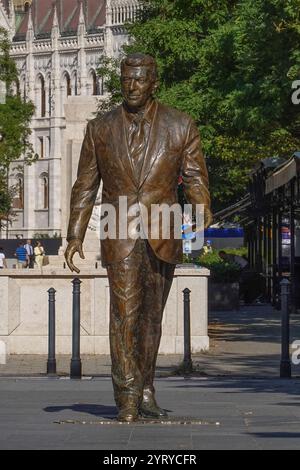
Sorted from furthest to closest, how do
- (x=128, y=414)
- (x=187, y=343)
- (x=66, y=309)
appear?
1. (x=66, y=309)
2. (x=187, y=343)
3. (x=128, y=414)

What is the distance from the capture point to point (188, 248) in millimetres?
54031

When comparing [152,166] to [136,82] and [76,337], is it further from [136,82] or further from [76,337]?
[76,337]

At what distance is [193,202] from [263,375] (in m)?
6.53

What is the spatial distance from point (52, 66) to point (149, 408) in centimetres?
15429

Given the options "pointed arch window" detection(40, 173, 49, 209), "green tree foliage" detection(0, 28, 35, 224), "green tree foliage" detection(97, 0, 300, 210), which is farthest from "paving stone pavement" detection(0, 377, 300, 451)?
"pointed arch window" detection(40, 173, 49, 209)

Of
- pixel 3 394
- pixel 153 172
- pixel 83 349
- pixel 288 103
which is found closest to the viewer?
pixel 153 172

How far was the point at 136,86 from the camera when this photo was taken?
11.7m

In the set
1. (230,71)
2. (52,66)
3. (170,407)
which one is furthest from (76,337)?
(52,66)

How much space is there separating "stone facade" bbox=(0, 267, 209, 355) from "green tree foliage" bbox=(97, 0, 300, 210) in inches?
230

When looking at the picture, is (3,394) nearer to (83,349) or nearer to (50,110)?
(83,349)

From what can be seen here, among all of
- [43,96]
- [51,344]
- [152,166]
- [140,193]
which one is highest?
[43,96]

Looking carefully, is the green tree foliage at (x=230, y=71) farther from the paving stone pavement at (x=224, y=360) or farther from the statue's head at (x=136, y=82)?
the statue's head at (x=136, y=82)

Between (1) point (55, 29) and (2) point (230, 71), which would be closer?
(2) point (230, 71)
